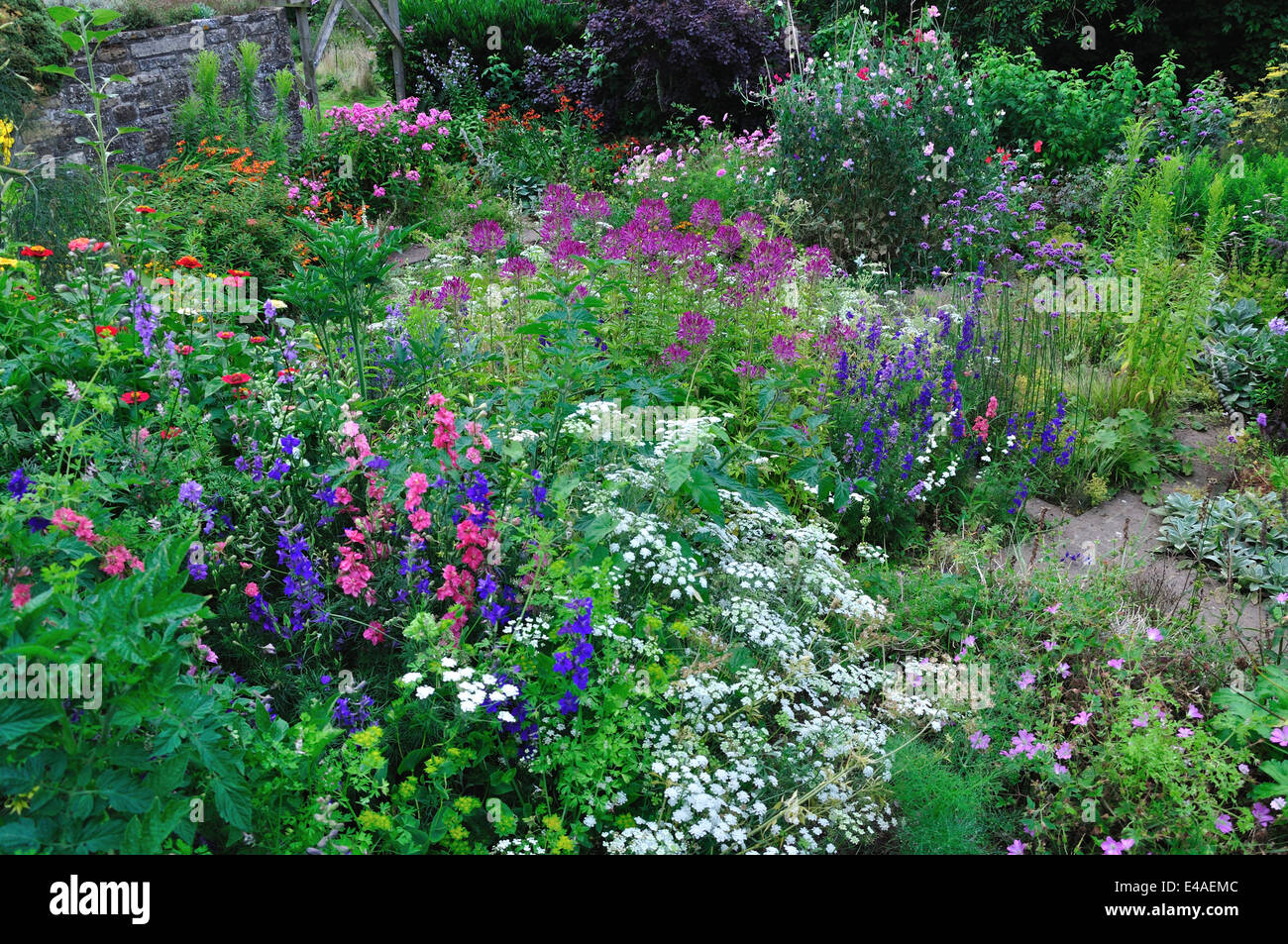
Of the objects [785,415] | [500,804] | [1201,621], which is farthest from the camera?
[785,415]

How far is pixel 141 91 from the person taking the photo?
27.4 ft

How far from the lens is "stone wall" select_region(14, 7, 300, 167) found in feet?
24.7

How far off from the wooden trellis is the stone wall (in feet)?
4.01

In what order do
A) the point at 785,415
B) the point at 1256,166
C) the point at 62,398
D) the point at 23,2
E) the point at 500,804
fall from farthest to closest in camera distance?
the point at 1256,166, the point at 23,2, the point at 785,415, the point at 62,398, the point at 500,804

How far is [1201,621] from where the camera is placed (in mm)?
3467

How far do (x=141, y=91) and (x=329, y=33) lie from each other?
3.01m

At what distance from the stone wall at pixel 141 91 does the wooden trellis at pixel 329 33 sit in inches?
48.2

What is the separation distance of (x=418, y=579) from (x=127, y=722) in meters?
0.99

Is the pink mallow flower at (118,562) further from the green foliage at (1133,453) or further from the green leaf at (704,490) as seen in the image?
the green foliage at (1133,453)

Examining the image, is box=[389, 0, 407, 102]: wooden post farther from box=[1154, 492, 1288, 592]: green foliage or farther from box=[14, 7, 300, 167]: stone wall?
box=[1154, 492, 1288, 592]: green foliage

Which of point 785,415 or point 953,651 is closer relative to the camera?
point 953,651

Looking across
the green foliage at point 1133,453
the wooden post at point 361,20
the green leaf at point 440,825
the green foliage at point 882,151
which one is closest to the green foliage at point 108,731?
the green leaf at point 440,825

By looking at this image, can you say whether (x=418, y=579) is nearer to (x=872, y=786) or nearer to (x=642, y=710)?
(x=642, y=710)

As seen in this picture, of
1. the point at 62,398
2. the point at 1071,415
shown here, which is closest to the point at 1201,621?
the point at 1071,415
